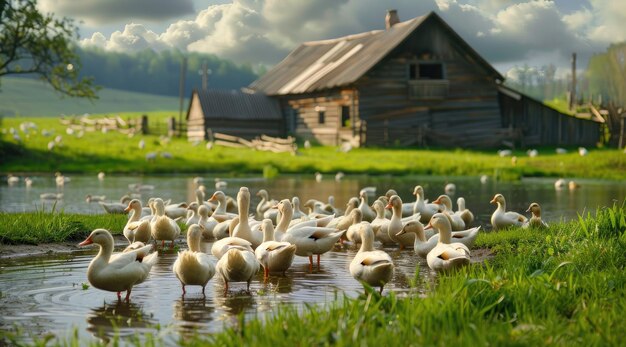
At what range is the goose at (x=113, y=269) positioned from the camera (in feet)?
31.0

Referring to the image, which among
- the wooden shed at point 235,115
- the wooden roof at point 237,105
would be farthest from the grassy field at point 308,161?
the wooden roof at point 237,105

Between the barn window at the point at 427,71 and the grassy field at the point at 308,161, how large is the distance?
751cm

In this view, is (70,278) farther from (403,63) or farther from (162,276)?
(403,63)

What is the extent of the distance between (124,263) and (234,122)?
149 feet

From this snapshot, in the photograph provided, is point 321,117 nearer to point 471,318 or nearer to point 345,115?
point 345,115

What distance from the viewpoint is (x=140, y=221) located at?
14188 millimetres

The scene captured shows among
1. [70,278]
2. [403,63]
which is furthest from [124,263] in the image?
[403,63]

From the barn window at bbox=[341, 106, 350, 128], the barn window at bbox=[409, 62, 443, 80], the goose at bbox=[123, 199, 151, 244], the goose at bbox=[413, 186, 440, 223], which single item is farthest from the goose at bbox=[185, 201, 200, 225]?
the barn window at bbox=[409, 62, 443, 80]

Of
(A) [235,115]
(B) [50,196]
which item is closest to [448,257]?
(B) [50,196]

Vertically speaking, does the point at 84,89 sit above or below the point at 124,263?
above

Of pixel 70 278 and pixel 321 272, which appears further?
pixel 321 272

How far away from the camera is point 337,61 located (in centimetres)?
5456

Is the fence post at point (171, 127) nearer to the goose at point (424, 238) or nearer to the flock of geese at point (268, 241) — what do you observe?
the flock of geese at point (268, 241)

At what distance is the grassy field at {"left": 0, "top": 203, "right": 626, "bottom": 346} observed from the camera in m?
6.23
